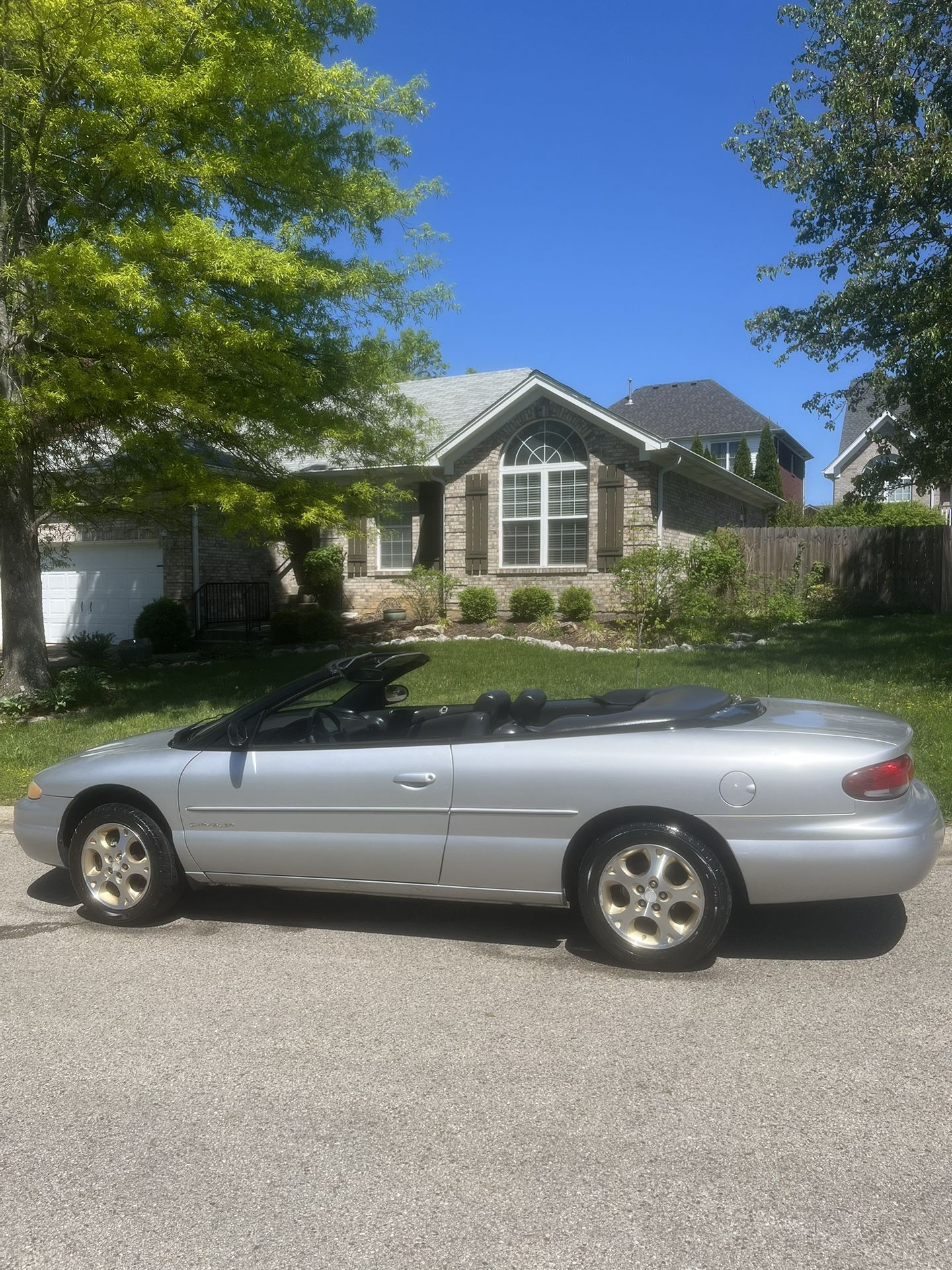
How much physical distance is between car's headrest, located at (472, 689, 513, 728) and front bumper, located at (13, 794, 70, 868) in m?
2.37

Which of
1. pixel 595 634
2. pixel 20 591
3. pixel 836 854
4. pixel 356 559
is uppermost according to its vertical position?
pixel 356 559

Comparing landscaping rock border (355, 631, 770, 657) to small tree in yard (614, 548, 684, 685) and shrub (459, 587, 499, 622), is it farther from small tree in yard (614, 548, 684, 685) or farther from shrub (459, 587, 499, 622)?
shrub (459, 587, 499, 622)

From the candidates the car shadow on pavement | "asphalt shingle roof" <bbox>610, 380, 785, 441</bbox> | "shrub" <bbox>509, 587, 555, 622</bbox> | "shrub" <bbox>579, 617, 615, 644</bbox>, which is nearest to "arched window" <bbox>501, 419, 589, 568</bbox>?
"shrub" <bbox>509, 587, 555, 622</bbox>

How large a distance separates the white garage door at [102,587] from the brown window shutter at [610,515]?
28.5ft

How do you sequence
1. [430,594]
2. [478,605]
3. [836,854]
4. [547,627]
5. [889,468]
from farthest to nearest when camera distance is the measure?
[430,594] → [478,605] → [547,627] → [889,468] → [836,854]

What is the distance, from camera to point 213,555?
69.8ft

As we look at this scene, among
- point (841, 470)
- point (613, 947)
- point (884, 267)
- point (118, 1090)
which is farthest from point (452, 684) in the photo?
point (841, 470)

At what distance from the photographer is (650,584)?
688 inches

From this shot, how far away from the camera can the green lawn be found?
10422 millimetres

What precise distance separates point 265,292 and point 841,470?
3249 cm

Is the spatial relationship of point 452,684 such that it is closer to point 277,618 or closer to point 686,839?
point 277,618

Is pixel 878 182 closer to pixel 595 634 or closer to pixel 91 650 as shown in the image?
pixel 595 634

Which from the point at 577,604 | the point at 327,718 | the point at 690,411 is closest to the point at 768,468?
the point at 690,411

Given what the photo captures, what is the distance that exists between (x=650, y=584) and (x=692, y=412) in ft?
98.6
